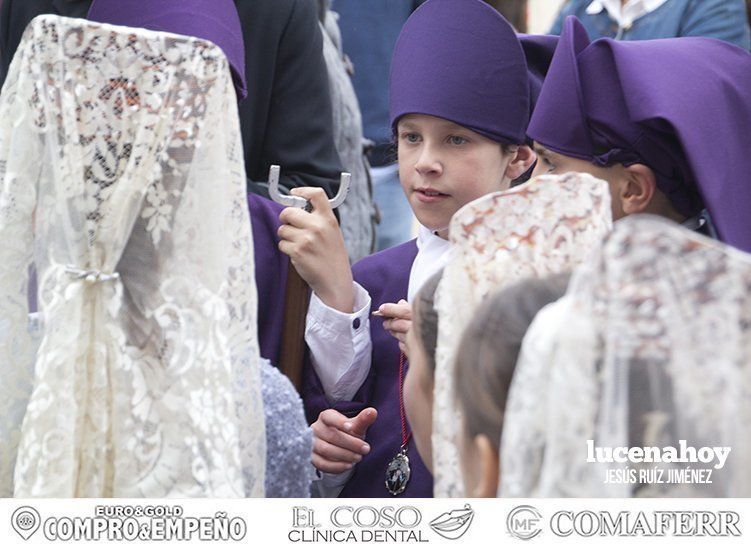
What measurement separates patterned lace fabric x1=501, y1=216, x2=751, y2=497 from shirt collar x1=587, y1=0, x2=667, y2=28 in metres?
2.82

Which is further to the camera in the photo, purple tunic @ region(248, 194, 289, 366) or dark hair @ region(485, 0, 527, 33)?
dark hair @ region(485, 0, 527, 33)

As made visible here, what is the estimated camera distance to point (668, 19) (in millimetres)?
4250

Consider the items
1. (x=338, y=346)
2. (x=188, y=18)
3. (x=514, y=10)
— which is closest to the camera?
(x=188, y=18)

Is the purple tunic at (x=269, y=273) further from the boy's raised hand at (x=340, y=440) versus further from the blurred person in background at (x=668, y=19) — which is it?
the blurred person in background at (x=668, y=19)

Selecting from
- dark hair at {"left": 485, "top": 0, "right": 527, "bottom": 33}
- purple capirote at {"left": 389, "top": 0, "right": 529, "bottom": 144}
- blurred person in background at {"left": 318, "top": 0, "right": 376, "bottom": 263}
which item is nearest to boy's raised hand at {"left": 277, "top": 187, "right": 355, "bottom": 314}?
purple capirote at {"left": 389, "top": 0, "right": 529, "bottom": 144}

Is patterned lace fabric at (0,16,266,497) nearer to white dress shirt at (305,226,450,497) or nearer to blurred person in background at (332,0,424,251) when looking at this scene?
white dress shirt at (305,226,450,497)

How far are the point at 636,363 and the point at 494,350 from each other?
26cm

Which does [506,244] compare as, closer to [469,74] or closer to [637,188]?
[637,188]

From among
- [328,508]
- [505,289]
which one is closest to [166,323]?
[328,508]

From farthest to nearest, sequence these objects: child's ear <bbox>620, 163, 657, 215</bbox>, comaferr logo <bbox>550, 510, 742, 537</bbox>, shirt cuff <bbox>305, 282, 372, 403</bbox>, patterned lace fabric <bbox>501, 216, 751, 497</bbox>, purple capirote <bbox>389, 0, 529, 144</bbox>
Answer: purple capirote <bbox>389, 0, 529, 144</bbox>, shirt cuff <bbox>305, 282, 372, 403</bbox>, child's ear <bbox>620, 163, 657, 215</bbox>, comaferr logo <bbox>550, 510, 742, 537</bbox>, patterned lace fabric <bbox>501, 216, 751, 497</bbox>

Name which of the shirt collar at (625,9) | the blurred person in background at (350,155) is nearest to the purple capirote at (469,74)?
the blurred person in background at (350,155)

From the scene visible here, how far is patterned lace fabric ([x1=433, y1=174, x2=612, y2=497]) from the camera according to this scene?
2.02 m

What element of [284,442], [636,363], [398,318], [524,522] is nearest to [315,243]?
[398,318]

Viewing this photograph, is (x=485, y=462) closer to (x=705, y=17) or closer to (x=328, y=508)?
(x=328, y=508)
